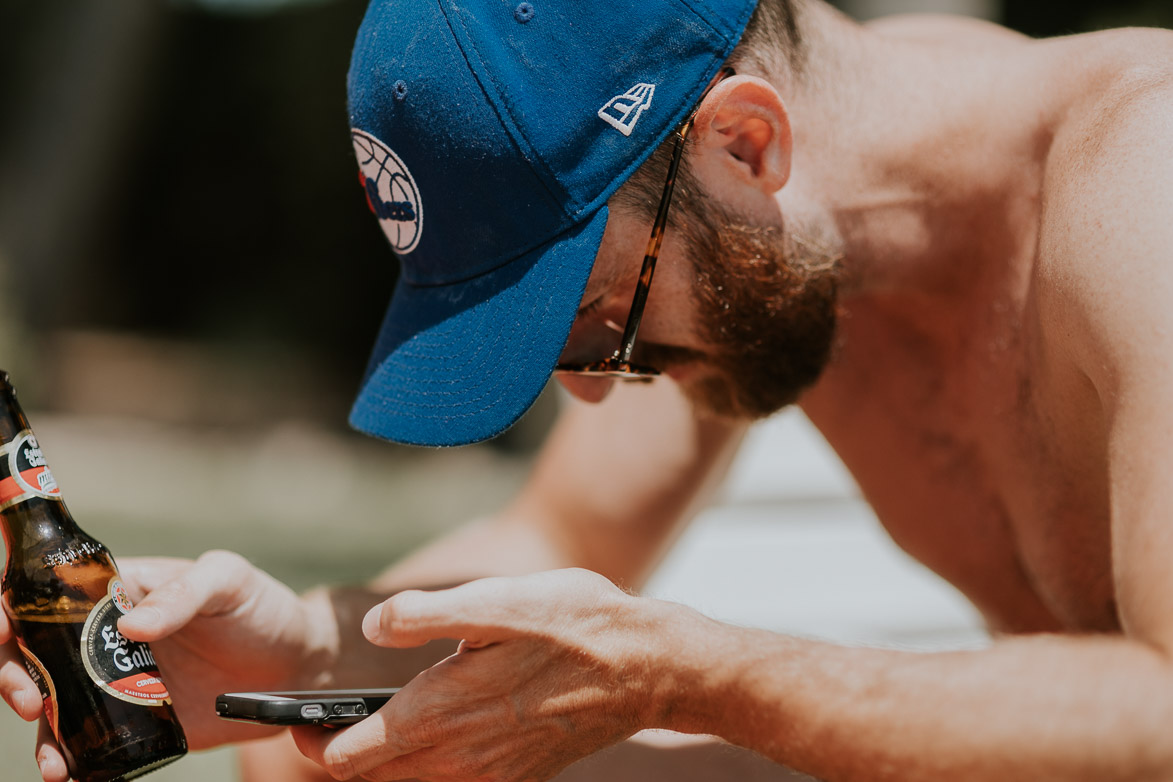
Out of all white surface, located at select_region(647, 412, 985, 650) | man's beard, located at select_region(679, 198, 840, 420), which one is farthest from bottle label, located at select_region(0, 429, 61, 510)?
Answer: white surface, located at select_region(647, 412, 985, 650)

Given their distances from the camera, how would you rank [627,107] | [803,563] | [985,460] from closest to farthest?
[627,107]
[985,460]
[803,563]

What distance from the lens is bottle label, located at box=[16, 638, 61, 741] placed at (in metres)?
1.46

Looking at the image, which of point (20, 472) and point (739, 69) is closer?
point (20, 472)

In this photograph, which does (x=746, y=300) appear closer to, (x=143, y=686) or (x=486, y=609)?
(x=486, y=609)

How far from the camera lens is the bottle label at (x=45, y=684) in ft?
4.81

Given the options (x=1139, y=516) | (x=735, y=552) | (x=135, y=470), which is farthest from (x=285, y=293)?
(x=1139, y=516)

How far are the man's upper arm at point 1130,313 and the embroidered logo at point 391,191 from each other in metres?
0.98

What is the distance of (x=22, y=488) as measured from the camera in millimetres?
1510

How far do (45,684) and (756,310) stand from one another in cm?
129

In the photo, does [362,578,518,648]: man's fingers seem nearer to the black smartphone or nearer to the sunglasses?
the black smartphone

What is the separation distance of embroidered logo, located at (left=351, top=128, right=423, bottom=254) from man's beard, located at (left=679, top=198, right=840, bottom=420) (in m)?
0.45

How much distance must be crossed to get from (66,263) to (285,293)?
1.85 metres

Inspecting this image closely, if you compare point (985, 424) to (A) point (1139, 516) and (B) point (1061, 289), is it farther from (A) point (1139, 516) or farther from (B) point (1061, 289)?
(A) point (1139, 516)

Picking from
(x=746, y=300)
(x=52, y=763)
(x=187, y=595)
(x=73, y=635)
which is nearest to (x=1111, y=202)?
(x=746, y=300)
